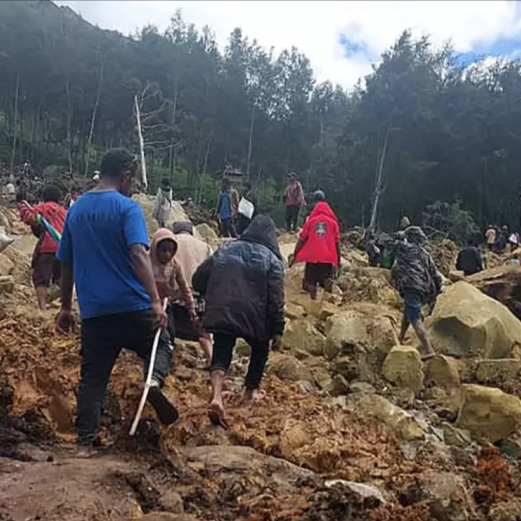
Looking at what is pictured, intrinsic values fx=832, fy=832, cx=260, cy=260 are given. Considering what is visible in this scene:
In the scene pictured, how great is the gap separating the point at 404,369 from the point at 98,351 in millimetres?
3714

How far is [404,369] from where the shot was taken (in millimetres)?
7285

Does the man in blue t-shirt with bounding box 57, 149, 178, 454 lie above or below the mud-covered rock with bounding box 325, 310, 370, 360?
above

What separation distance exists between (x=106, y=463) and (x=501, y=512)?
184cm

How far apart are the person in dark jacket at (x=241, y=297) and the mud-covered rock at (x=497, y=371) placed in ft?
9.82

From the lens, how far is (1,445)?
4.32 m

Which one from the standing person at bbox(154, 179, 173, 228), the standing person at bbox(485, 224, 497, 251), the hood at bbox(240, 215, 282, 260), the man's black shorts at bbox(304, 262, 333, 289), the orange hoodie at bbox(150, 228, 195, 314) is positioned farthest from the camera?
the standing person at bbox(485, 224, 497, 251)

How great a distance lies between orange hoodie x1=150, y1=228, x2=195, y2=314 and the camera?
219 inches

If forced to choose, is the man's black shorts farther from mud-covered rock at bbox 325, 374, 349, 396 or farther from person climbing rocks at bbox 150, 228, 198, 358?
person climbing rocks at bbox 150, 228, 198, 358

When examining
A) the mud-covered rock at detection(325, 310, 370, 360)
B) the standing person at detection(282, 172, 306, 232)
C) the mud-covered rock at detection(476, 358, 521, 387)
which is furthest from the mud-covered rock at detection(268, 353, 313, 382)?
the standing person at detection(282, 172, 306, 232)

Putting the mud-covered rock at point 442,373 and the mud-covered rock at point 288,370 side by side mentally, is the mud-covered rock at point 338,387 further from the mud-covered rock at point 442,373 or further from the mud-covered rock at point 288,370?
the mud-covered rock at point 442,373

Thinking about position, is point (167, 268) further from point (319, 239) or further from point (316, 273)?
point (316, 273)

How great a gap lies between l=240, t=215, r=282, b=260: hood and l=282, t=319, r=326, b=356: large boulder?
8.75 ft

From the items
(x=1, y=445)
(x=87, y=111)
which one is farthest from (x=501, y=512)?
(x=87, y=111)

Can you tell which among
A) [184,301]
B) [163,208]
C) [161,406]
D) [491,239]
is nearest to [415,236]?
[184,301]
